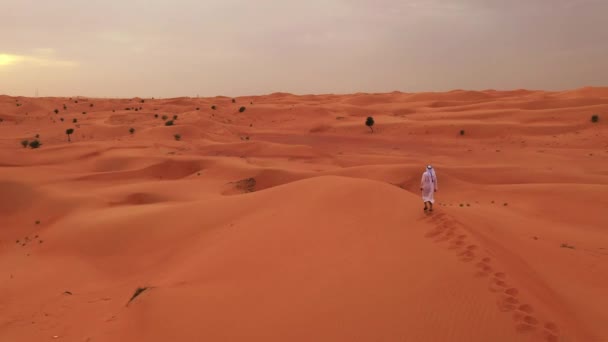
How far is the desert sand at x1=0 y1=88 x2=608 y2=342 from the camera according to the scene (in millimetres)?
4723

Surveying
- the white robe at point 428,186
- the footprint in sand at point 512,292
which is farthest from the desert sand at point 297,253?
the white robe at point 428,186

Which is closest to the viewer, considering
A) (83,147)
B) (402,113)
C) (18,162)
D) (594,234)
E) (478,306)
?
(478,306)

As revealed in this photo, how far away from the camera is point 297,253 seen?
663cm

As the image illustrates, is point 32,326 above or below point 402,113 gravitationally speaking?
below

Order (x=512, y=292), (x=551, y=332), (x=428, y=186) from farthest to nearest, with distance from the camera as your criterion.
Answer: (x=428, y=186)
(x=512, y=292)
(x=551, y=332)

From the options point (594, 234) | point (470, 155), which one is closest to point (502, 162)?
point (470, 155)

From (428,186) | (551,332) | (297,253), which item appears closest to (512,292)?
(551,332)

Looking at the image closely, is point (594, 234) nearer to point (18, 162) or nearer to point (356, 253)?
point (356, 253)

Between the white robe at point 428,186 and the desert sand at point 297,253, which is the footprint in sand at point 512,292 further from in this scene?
the white robe at point 428,186

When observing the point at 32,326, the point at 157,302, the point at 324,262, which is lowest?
the point at 32,326

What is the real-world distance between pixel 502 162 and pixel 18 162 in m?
20.3

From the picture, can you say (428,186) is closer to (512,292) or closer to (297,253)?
(297,253)

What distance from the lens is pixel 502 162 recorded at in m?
19.7

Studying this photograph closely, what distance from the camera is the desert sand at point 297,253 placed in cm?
472
